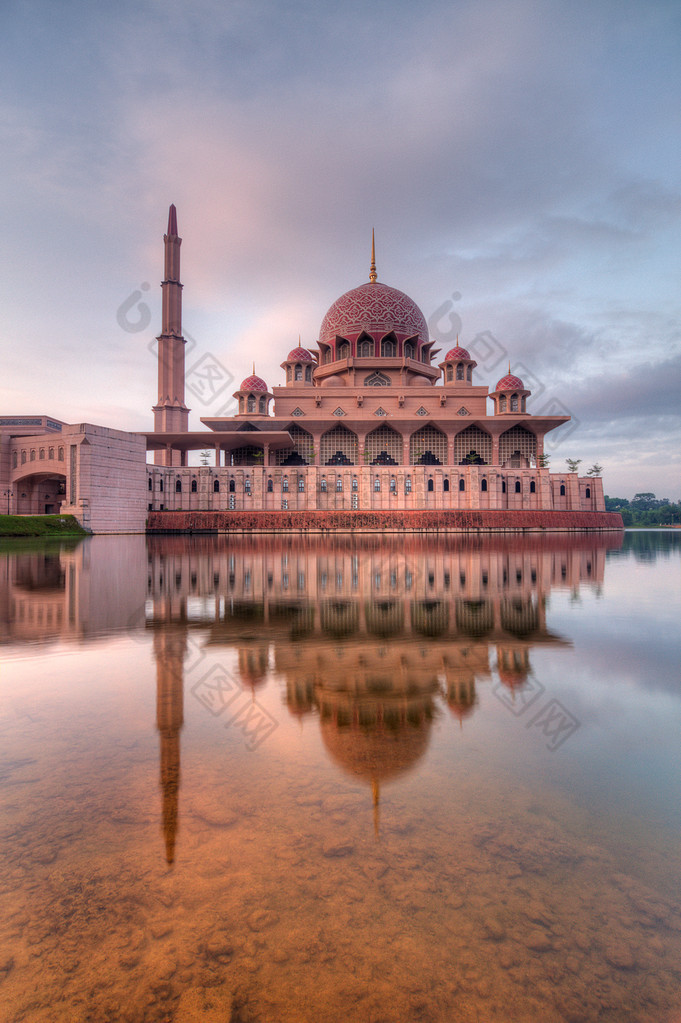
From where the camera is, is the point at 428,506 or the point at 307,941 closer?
the point at 307,941

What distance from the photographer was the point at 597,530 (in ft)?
118

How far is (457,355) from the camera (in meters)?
48.7

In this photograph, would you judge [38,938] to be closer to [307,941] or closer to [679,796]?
[307,941]

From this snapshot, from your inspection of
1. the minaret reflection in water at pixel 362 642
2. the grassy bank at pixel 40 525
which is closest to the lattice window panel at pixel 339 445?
the grassy bank at pixel 40 525

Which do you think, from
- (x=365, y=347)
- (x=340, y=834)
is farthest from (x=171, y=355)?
(x=340, y=834)

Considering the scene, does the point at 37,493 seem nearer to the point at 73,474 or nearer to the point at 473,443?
the point at 73,474

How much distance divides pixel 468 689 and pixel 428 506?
111 feet

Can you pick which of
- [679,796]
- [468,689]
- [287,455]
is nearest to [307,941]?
[679,796]

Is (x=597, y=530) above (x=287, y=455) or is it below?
below

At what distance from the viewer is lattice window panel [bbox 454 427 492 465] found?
47156mm

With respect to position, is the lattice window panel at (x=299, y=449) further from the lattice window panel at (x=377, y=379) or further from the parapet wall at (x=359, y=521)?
the parapet wall at (x=359, y=521)

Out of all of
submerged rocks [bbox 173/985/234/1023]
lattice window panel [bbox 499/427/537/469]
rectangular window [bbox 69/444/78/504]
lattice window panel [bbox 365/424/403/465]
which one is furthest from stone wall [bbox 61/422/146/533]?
submerged rocks [bbox 173/985/234/1023]

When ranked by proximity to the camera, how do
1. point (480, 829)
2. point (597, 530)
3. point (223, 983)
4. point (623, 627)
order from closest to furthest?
1. point (223, 983)
2. point (480, 829)
3. point (623, 627)
4. point (597, 530)

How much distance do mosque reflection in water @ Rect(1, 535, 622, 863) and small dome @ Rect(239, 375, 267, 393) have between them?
3387 centimetres
